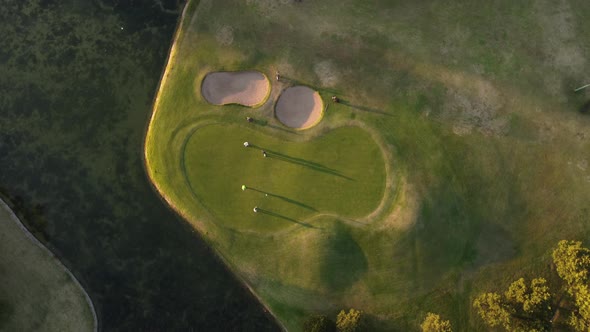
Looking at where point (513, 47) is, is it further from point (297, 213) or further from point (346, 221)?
point (297, 213)

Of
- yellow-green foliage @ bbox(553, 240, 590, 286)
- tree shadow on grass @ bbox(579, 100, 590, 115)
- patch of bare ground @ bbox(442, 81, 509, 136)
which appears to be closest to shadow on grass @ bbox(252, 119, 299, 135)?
patch of bare ground @ bbox(442, 81, 509, 136)

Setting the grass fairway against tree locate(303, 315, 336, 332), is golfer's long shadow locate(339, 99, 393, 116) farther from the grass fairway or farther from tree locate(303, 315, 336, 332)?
the grass fairway

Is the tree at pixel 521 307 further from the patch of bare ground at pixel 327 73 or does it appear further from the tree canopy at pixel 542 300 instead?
the patch of bare ground at pixel 327 73

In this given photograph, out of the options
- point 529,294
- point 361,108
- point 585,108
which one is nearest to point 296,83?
point 361,108

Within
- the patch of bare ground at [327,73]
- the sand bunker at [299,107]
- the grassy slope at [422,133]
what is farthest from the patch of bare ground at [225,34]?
the patch of bare ground at [327,73]

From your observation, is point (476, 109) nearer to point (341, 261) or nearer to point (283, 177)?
point (341, 261)
